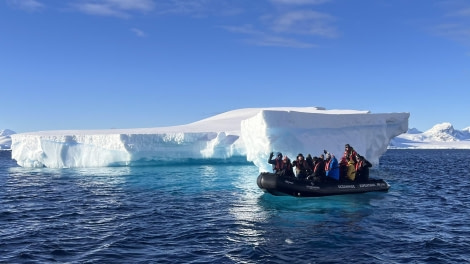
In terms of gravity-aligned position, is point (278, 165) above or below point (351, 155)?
below

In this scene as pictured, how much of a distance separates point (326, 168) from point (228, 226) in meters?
5.54

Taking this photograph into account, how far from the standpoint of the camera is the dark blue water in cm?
874

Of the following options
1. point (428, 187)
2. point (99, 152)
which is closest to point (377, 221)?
point (428, 187)

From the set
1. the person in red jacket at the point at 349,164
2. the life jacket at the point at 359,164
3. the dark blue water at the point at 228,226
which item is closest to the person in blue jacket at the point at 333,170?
the person in red jacket at the point at 349,164

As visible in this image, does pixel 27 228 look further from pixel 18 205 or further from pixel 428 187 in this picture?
pixel 428 187

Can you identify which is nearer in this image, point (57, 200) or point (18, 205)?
point (18, 205)

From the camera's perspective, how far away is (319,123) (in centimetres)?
2047

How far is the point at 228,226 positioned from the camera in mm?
11352

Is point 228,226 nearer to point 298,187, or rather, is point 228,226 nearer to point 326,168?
point 298,187

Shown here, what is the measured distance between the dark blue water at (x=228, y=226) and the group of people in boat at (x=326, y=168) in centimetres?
74

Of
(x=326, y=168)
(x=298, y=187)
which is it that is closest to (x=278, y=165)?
(x=298, y=187)

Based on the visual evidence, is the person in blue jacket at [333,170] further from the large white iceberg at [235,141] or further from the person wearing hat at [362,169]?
the large white iceberg at [235,141]

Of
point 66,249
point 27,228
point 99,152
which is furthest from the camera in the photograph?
point 99,152

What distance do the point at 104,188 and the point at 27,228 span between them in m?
8.21
